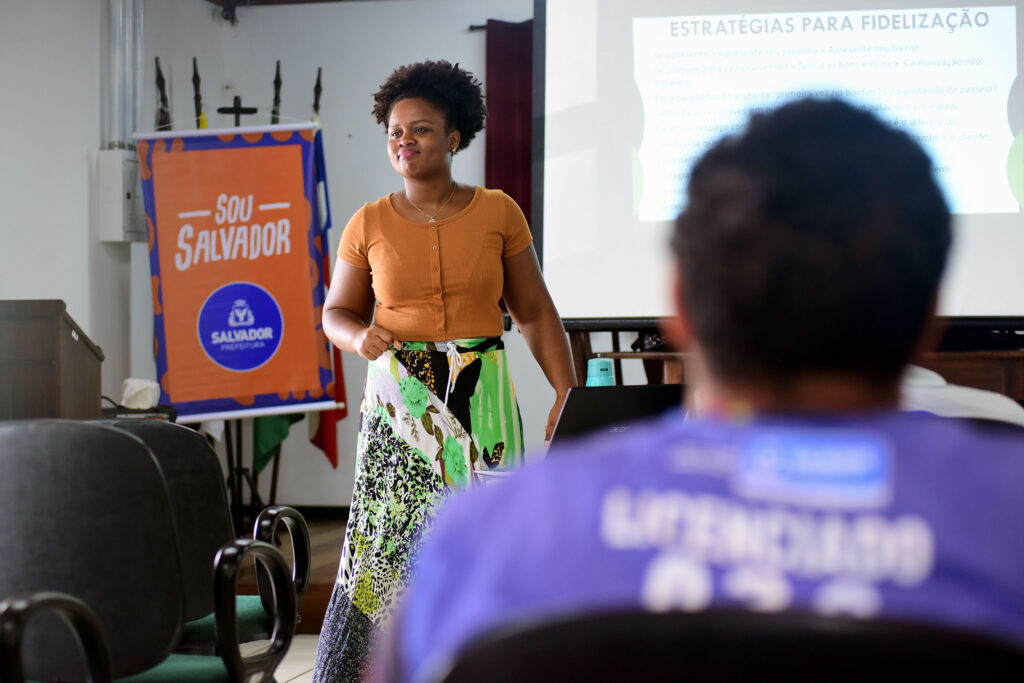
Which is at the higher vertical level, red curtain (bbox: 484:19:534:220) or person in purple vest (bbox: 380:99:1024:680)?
red curtain (bbox: 484:19:534:220)

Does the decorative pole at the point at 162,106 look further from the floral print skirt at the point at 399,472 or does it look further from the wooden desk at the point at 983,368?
the floral print skirt at the point at 399,472

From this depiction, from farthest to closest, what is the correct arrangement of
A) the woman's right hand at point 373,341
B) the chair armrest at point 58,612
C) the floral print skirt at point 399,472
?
the floral print skirt at point 399,472
the woman's right hand at point 373,341
the chair armrest at point 58,612

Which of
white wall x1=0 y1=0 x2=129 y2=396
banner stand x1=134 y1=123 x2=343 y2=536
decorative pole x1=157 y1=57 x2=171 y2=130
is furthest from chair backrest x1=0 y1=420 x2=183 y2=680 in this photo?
decorative pole x1=157 y1=57 x2=171 y2=130

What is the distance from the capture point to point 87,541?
145 centimetres

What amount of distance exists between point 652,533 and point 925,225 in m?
0.24

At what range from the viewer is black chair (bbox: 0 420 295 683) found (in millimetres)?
1441

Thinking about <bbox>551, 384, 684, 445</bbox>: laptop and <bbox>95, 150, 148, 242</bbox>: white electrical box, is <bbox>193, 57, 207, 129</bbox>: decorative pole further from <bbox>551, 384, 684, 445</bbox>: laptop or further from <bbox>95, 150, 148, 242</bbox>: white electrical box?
<bbox>551, 384, 684, 445</bbox>: laptop

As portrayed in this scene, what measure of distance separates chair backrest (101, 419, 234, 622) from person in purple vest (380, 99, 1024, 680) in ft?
3.99

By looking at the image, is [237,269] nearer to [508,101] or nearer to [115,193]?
[115,193]

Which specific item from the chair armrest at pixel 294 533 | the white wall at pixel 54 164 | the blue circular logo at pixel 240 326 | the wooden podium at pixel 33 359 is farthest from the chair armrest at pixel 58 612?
the blue circular logo at pixel 240 326

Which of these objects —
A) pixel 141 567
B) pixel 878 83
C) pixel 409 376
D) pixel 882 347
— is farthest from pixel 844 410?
pixel 878 83

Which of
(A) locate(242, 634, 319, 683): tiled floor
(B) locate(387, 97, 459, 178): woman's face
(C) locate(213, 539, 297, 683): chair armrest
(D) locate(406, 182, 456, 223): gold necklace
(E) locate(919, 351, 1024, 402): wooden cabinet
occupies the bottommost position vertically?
(A) locate(242, 634, 319, 683): tiled floor

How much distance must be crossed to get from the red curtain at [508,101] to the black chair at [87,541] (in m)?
4.09

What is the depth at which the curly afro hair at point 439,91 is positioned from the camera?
7.61 ft
